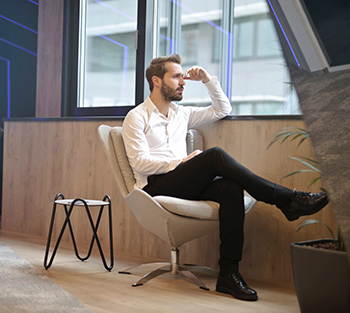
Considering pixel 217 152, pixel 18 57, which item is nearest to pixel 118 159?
pixel 217 152

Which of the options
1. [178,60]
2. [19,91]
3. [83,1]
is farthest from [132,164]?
[19,91]

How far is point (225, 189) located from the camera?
1898mm

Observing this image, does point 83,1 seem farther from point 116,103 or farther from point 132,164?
point 132,164

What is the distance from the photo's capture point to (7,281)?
1.94m

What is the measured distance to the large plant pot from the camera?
4.38 ft

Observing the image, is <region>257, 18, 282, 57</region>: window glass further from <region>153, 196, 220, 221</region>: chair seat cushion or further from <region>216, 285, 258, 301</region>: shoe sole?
<region>216, 285, 258, 301</region>: shoe sole

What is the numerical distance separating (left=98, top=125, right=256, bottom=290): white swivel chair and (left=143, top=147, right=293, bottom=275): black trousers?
83 millimetres

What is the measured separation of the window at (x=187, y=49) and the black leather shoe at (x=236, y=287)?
95cm

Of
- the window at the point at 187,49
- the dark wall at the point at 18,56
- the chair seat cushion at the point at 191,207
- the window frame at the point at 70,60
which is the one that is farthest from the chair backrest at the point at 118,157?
the dark wall at the point at 18,56

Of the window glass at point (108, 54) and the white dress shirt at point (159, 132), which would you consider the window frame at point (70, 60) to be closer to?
the window glass at point (108, 54)

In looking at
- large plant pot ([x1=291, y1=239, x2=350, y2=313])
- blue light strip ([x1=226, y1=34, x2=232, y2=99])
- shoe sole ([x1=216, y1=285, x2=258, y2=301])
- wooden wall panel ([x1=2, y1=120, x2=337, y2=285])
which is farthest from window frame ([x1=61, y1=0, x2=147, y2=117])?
large plant pot ([x1=291, y1=239, x2=350, y2=313])

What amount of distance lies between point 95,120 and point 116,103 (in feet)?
0.98

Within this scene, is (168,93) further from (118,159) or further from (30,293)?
(30,293)

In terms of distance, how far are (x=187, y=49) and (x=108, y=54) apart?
72 centimetres
